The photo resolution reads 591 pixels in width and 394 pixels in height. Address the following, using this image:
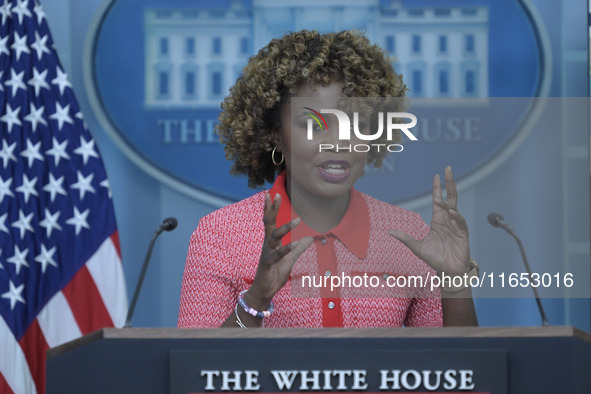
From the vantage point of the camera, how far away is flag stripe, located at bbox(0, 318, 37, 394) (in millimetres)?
3207

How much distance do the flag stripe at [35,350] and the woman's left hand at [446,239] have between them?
222 cm

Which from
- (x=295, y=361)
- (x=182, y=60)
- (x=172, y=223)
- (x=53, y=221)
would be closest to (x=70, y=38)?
(x=182, y=60)

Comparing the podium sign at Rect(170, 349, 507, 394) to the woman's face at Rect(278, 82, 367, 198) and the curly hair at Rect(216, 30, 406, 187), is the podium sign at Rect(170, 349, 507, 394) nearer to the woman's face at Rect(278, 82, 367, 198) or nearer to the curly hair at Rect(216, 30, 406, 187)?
the woman's face at Rect(278, 82, 367, 198)

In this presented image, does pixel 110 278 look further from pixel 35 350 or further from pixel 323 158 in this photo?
pixel 323 158

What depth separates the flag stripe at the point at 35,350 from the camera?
3.29 metres

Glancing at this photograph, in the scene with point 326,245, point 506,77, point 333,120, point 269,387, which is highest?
point 506,77

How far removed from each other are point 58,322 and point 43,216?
0.46m

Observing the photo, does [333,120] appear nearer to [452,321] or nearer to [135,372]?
[452,321]

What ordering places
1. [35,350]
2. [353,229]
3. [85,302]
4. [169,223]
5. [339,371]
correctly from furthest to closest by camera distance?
[85,302] < [35,350] < [169,223] < [353,229] < [339,371]

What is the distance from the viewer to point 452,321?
1660mm

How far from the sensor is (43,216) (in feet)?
11.2

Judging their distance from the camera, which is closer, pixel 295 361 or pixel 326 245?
pixel 295 361

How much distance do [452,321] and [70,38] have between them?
9.14 ft

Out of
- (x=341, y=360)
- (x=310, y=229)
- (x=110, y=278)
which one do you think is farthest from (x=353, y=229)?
(x=110, y=278)
